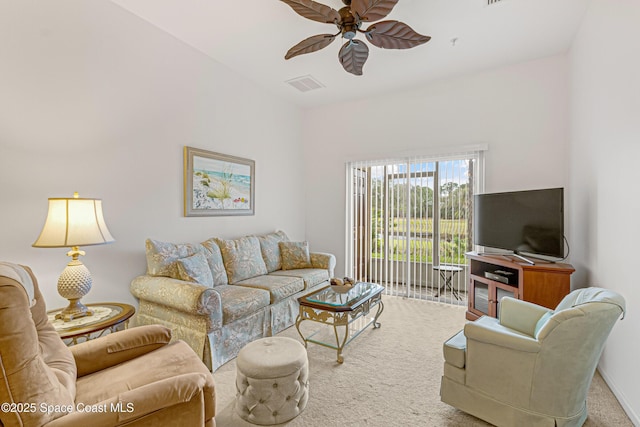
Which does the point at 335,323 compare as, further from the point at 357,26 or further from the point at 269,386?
the point at 357,26

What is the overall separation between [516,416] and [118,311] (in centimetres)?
267

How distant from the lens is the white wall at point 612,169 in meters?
1.93

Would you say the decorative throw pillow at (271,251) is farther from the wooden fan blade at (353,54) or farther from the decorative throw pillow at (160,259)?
the wooden fan blade at (353,54)

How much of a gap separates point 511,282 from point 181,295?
3223 mm

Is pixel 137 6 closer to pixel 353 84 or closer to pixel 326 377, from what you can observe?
pixel 353 84

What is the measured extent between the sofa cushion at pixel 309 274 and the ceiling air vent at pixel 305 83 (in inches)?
101

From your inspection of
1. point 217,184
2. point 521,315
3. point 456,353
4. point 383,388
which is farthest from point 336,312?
point 217,184

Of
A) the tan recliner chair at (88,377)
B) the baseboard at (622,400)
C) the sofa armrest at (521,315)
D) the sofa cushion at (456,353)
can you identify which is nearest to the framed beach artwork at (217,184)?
the tan recliner chair at (88,377)

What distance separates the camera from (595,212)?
8.61ft

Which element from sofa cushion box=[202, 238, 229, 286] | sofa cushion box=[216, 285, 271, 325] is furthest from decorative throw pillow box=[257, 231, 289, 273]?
sofa cushion box=[216, 285, 271, 325]

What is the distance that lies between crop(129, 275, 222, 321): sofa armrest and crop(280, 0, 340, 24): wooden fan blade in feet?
7.17

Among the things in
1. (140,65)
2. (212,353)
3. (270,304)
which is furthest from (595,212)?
(140,65)

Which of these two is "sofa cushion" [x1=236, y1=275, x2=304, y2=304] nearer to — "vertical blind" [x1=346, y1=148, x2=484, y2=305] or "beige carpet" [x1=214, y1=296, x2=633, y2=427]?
"beige carpet" [x1=214, y1=296, x2=633, y2=427]

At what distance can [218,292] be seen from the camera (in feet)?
8.77
